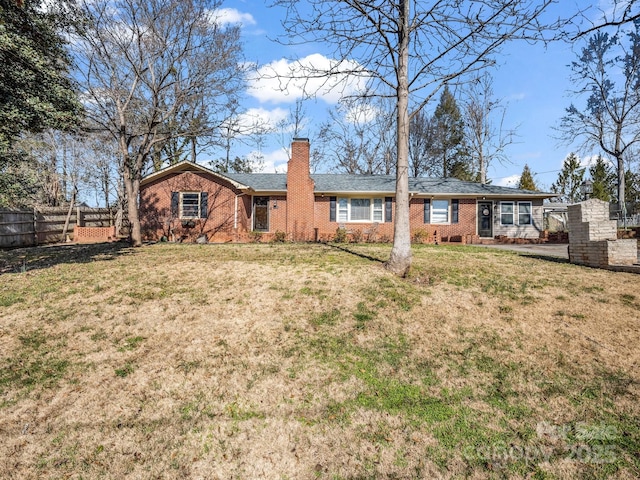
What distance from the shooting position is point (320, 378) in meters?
4.12

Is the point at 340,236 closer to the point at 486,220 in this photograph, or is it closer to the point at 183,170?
the point at 183,170

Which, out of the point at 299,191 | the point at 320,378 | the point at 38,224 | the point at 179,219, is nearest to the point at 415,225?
the point at 299,191

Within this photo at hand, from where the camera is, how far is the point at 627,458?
297cm

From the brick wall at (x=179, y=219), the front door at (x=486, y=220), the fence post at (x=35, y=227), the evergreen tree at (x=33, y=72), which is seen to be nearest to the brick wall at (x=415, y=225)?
the front door at (x=486, y=220)

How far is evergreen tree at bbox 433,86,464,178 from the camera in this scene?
34.6 m

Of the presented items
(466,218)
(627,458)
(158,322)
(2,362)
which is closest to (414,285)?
(627,458)

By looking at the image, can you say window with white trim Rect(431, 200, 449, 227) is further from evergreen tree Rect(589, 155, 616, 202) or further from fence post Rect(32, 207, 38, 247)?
evergreen tree Rect(589, 155, 616, 202)

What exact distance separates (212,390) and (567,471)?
359 cm

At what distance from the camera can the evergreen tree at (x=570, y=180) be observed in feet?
142

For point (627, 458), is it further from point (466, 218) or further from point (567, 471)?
point (466, 218)

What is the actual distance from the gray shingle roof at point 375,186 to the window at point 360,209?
750 millimetres

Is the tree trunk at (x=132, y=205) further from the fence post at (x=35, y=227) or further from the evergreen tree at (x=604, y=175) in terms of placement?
the evergreen tree at (x=604, y=175)

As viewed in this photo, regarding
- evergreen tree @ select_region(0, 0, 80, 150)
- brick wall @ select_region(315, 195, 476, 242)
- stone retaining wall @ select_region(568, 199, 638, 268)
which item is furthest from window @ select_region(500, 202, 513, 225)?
evergreen tree @ select_region(0, 0, 80, 150)

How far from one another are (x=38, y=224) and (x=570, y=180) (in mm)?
55893
